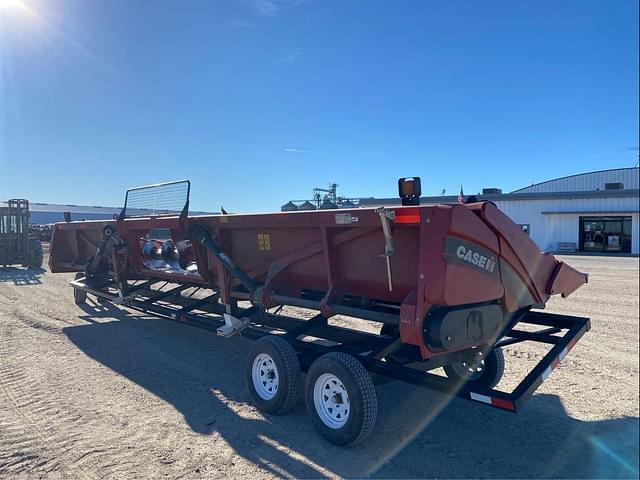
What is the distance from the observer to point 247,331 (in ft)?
18.0

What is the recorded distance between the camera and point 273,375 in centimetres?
441

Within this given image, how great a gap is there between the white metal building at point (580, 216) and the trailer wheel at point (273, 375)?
753 inches

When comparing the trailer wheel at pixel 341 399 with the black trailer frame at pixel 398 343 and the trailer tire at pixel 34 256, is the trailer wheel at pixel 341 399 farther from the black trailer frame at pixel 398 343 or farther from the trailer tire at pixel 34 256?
the trailer tire at pixel 34 256

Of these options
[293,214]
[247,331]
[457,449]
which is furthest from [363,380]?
[247,331]

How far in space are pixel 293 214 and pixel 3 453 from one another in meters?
2.87

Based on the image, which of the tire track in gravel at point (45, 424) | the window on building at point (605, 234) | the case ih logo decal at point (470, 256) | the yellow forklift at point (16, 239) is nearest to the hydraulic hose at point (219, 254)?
the tire track in gravel at point (45, 424)

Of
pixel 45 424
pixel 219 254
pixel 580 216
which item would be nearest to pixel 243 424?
pixel 45 424

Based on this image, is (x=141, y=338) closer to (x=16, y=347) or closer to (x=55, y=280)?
(x=16, y=347)

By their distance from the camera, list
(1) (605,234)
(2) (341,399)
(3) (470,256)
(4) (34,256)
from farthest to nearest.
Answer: (1) (605,234) < (4) (34,256) < (2) (341,399) < (3) (470,256)

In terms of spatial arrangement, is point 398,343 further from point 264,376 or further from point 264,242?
point 264,242

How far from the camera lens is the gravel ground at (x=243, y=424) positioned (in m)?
3.39

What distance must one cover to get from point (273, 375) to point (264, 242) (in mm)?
1436

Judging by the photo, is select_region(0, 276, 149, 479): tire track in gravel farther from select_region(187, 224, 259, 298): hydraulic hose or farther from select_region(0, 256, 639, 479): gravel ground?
select_region(187, 224, 259, 298): hydraulic hose

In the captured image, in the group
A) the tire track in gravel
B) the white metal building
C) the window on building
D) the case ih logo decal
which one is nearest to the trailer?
the case ih logo decal
